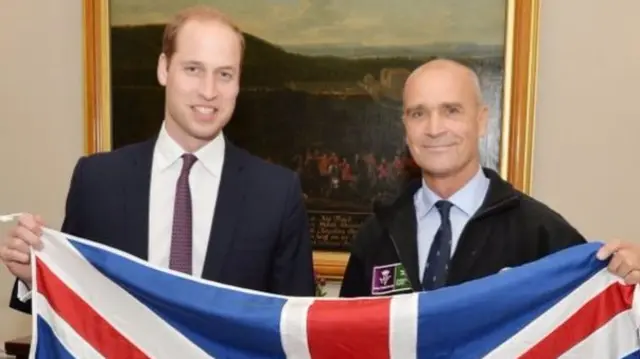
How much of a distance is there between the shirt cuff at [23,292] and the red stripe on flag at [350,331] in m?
0.60

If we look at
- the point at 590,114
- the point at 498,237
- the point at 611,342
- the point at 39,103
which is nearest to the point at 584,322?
the point at 611,342

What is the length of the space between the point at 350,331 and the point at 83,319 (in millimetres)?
533

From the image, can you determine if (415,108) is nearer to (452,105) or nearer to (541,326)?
(452,105)

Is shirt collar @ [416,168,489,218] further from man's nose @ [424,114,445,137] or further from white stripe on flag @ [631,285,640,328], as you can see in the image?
white stripe on flag @ [631,285,640,328]

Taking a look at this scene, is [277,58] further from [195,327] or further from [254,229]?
[195,327]

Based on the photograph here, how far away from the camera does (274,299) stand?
1.67 metres

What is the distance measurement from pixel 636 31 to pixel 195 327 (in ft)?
5.24

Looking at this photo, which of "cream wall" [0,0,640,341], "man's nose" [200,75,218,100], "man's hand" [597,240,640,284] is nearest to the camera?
"man's hand" [597,240,640,284]

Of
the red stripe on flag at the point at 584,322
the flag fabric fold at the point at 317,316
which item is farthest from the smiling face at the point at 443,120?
the red stripe on flag at the point at 584,322

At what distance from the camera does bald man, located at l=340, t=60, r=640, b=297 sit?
177 centimetres

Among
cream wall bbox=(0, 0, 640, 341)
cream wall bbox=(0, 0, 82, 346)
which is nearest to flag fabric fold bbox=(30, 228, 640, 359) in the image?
cream wall bbox=(0, 0, 640, 341)

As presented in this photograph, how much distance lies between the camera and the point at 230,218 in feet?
5.86

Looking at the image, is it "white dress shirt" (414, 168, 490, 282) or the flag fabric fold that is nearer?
the flag fabric fold

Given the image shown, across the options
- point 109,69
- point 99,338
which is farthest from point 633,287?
point 109,69
